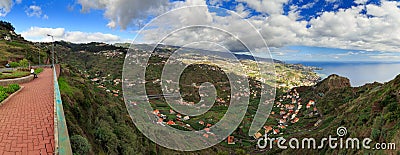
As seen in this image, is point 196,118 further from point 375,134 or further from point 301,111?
point 375,134

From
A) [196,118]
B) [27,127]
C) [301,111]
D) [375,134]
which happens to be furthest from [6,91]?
[301,111]

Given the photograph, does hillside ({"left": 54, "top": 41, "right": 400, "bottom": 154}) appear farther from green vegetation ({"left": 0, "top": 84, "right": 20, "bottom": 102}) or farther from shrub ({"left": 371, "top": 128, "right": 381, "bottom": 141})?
green vegetation ({"left": 0, "top": 84, "right": 20, "bottom": 102})

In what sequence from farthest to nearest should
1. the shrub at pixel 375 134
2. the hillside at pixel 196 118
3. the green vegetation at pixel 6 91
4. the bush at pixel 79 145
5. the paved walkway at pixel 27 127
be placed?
the shrub at pixel 375 134 → the hillside at pixel 196 118 → the green vegetation at pixel 6 91 → the bush at pixel 79 145 → the paved walkway at pixel 27 127

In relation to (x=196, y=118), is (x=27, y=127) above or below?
above

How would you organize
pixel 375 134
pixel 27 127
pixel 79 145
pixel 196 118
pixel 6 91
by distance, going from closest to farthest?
pixel 27 127
pixel 79 145
pixel 6 91
pixel 375 134
pixel 196 118

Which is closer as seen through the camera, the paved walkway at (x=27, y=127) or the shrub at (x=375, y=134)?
the paved walkway at (x=27, y=127)

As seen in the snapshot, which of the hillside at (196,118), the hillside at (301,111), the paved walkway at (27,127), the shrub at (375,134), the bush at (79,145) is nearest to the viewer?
the paved walkway at (27,127)

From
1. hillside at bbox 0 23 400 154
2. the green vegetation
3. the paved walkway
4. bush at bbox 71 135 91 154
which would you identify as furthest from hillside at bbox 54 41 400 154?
the green vegetation

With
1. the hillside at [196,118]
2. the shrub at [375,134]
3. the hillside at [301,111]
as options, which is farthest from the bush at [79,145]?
the shrub at [375,134]

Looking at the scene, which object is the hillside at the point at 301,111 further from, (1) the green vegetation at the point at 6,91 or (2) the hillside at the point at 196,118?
(1) the green vegetation at the point at 6,91
